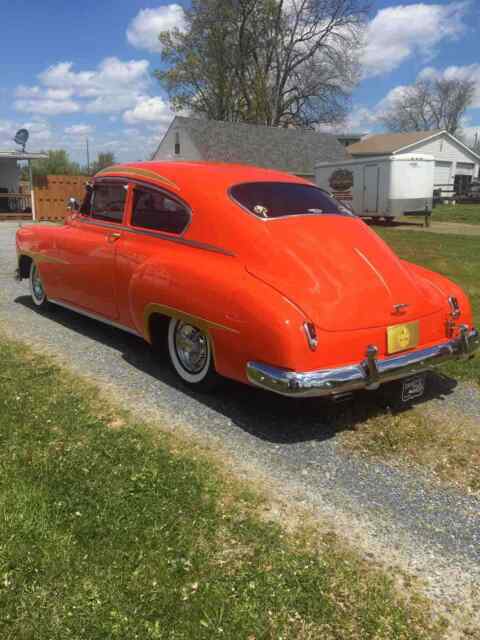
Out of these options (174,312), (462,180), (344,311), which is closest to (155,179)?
(174,312)

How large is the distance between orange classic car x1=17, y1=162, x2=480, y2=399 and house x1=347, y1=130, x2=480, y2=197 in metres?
39.8

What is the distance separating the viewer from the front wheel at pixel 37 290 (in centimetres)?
666

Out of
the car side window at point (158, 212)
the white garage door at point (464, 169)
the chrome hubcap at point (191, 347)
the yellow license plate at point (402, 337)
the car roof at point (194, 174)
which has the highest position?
the white garage door at point (464, 169)

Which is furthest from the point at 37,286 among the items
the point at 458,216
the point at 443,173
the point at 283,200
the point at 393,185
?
the point at 443,173

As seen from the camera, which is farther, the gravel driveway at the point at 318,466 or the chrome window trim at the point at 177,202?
the chrome window trim at the point at 177,202

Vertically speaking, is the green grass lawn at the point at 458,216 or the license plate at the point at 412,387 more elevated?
the green grass lawn at the point at 458,216

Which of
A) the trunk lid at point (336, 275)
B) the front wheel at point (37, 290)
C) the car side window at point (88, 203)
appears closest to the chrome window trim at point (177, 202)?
the trunk lid at point (336, 275)

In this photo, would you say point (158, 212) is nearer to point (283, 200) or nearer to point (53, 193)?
point (283, 200)

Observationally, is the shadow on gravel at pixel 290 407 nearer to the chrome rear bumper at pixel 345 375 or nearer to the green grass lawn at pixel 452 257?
the green grass lawn at pixel 452 257

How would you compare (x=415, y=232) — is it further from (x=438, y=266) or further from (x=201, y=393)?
(x=201, y=393)

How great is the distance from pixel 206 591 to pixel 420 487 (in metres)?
1.47

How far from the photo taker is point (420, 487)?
10.4ft

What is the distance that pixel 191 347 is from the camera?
4258 mm

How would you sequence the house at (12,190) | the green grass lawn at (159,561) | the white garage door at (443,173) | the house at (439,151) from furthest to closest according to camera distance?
the white garage door at (443,173) → the house at (439,151) → the house at (12,190) → the green grass lawn at (159,561)
